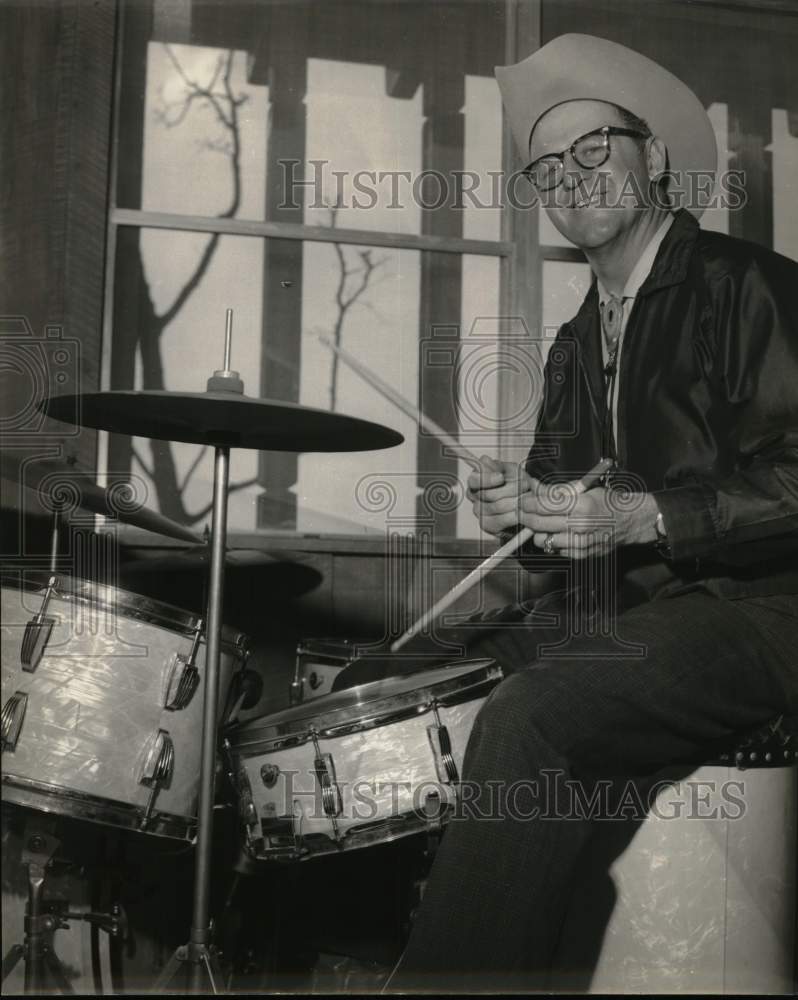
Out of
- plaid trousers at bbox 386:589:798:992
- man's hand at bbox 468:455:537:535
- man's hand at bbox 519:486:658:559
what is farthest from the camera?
man's hand at bbox 468:455:537:535

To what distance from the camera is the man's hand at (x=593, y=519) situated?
1534mm

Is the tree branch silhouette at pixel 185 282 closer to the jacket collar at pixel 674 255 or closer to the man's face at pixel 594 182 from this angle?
the man's face at pixel 594 182

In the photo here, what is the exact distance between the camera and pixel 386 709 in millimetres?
1665

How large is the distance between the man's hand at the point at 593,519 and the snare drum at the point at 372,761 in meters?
0.27

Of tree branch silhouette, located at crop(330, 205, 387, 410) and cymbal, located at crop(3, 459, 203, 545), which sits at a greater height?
tree branch silhouette, located at crop(330, 205, 387, 410)

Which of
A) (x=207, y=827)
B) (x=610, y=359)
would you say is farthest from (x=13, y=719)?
(x=610, y=359)

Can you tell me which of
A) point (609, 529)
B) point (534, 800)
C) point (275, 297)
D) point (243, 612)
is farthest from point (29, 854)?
point (275, 297)

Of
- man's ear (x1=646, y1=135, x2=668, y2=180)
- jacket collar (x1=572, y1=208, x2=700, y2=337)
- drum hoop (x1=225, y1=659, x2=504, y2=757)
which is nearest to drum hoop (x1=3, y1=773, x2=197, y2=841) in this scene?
drum hoop (x1=225, y1=659, x2=504, y2=757)

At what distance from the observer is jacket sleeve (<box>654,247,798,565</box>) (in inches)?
61.4

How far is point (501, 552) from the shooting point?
1.79 metres

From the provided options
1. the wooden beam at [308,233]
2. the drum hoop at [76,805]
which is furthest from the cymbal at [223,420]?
the wooden beam at [308,233]

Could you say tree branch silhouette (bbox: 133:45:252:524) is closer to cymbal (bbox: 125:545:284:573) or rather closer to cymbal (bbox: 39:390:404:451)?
cymbal (bbox: 125:545:284:573)

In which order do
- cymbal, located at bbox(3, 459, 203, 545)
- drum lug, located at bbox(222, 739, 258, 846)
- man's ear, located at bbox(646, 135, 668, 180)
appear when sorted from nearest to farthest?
drum lug, located at bbox(222, 739, 258, 846) → cymbal, located at bbox(3, 459, 203, 545) → man's ear, located at bbox(646, 135, 668, 180)

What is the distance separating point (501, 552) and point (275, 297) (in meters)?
1.24
